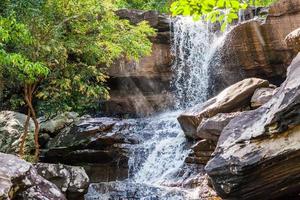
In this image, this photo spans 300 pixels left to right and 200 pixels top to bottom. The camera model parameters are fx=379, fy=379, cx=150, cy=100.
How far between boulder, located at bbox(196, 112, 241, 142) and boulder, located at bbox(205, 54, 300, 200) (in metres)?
2.60

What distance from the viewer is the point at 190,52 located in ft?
60.1

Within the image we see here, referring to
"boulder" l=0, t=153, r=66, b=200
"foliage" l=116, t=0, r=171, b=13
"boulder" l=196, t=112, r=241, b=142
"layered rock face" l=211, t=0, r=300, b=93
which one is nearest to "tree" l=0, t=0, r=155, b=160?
"boulder" l=196, t=112, r=241, b=142

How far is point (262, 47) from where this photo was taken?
15320 millimetres

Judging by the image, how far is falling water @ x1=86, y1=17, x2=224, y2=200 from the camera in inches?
387

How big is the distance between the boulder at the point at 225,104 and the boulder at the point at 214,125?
2.38 ft

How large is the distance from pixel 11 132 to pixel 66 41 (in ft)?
12.0

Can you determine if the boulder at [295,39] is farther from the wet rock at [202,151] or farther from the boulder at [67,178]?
the boulder at [67,178]

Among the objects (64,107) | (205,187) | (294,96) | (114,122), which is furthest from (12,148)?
(294,96)

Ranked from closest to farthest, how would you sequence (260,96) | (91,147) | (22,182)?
(22,182) < (260,96) < (91,147)

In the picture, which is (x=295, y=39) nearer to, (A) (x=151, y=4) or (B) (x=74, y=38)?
(B) (x=74, y=38)

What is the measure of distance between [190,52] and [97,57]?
8296 millimetres

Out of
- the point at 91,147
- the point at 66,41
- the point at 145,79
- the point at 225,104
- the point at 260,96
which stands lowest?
the point at 91,147

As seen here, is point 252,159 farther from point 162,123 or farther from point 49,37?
point 162,123

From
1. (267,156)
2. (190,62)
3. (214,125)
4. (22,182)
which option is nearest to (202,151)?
(214,125)
